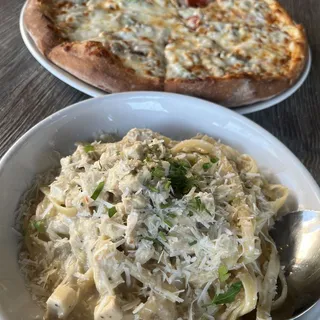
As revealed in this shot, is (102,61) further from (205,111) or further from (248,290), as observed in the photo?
(248,290)

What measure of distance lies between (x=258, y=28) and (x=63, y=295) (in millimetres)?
1935

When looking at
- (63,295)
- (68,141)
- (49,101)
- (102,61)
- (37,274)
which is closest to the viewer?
(63,295)

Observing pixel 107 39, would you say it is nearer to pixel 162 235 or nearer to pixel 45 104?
pixel 45 104

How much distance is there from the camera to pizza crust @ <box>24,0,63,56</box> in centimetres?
220

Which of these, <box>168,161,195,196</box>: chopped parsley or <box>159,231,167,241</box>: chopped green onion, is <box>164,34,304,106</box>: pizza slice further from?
<box>159,231,167,241</box>: chopped green onion

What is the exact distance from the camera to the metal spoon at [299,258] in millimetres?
1465

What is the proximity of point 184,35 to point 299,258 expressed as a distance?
139cm

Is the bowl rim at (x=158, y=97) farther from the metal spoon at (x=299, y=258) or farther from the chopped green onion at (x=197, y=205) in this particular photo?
the chopped green onion at (x=197, y=205)

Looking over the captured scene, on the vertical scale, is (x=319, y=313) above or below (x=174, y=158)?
below

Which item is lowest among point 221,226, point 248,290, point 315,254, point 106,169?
point 315,254

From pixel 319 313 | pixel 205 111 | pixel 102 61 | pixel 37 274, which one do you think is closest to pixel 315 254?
pixel 319 313

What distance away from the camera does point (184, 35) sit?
2.44 m

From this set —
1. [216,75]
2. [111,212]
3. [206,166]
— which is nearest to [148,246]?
[111,212]

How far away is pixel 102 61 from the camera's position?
209cm
